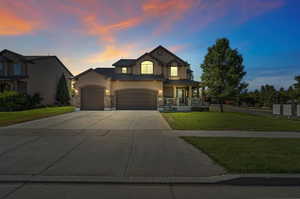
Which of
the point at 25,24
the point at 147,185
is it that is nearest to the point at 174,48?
the point at 25,24

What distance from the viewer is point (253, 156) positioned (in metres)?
5.54

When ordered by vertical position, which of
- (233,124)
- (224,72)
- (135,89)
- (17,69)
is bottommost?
(233,124)

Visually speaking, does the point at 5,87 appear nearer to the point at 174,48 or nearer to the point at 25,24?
the point at 25,24

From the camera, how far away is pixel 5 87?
30.2 metres

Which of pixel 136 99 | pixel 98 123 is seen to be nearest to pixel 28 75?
pixel 136 99

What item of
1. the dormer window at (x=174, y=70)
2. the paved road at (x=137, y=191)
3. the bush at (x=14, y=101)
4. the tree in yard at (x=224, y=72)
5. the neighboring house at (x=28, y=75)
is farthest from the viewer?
the neighboring house at (x=28, y=75)

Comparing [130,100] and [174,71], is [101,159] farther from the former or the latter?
[174,71]

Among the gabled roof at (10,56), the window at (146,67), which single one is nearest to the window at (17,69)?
the gabled roof at (10,56)

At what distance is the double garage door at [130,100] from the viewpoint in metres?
24.7

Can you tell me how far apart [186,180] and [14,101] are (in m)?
28.6

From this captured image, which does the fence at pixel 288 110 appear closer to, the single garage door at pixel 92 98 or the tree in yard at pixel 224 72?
the tree in yard at pixel 224 72

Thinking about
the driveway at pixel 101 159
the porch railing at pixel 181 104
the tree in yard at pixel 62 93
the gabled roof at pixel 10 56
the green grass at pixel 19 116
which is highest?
the gabled roof at pixel 10 56

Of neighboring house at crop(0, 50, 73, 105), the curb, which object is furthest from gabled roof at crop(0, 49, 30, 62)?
the curb

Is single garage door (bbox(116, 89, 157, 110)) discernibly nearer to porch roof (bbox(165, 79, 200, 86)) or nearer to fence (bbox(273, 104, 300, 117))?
porch roof (bbox(165, 79, 200, 86))
